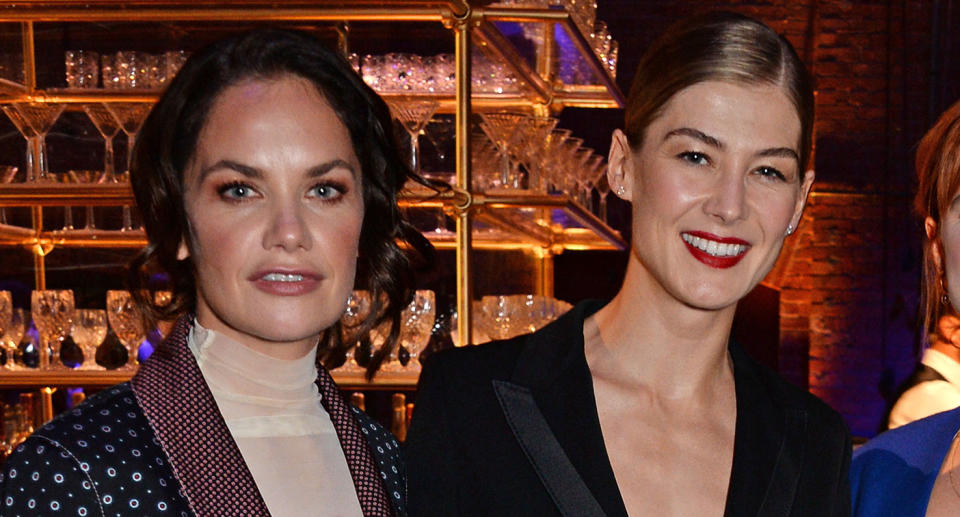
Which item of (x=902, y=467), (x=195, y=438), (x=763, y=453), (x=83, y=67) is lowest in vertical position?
(x=902, y=467)

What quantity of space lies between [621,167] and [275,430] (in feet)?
2.55

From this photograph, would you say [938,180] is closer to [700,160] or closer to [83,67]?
[700,160]

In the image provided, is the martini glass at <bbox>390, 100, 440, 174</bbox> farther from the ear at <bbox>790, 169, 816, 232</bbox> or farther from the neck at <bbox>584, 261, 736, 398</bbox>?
the ear at <bbox>790, 169, 816, 232</bbox>

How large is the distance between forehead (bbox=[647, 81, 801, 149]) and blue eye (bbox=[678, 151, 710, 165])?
0.15 ft

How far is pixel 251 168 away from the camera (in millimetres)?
1870

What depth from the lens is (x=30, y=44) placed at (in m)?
4.20

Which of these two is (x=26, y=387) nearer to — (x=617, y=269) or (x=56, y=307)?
(x=56, y=307)

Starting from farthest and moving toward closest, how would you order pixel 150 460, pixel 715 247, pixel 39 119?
pixel 39 119
pixel 715 247
pixel 150 460

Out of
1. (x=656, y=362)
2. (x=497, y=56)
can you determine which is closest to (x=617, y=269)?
(x=497, y=56)

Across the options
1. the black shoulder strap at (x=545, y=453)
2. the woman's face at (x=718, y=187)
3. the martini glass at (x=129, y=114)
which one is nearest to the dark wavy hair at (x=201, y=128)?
the black shoulder strap at (x=545, y=453)

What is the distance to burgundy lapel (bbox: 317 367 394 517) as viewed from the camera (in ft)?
6.48

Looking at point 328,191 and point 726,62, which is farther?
point 726,62

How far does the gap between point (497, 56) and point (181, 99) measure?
7.59 ft

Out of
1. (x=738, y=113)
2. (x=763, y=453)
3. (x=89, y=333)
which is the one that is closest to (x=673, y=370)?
(x=763, y=453)
